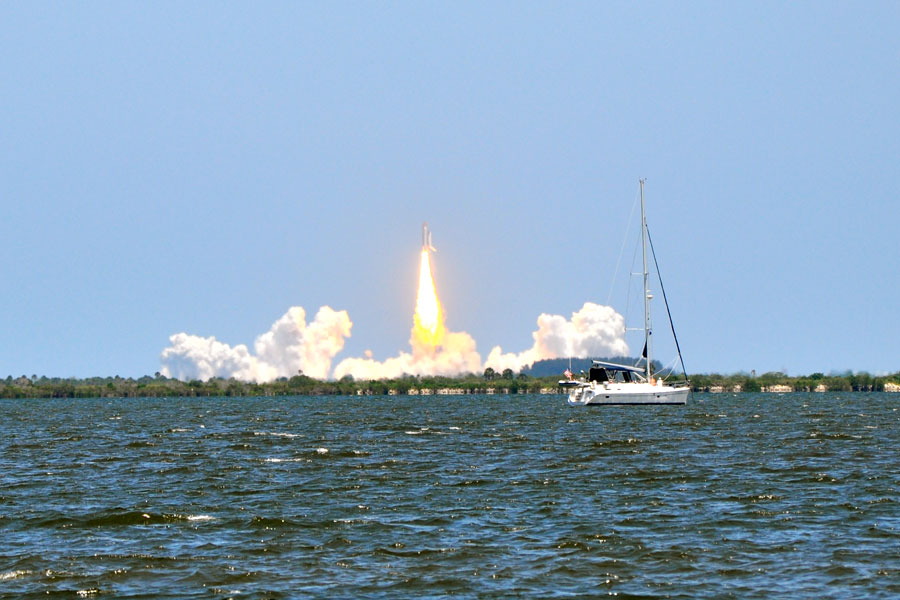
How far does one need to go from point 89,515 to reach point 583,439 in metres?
43.6

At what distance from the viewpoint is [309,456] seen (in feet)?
204

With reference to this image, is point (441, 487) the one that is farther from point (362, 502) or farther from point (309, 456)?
point (309, 456)

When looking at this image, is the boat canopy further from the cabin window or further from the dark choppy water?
the dark choppy water

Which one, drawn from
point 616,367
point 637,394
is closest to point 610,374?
point 616,367

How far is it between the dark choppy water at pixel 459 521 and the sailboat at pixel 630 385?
212 ft

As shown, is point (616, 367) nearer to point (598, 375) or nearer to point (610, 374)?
point (610, 374)

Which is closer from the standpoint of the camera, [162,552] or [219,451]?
[162,552]

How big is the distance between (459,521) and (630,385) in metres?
101

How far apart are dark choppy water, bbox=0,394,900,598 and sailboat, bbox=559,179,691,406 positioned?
6471cm

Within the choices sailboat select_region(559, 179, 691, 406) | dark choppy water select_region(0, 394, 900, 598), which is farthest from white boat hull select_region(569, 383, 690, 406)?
dark choppy water select_region(0, 394, 900, 598)

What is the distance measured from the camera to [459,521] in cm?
3594

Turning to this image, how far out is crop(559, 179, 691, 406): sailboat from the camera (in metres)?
133

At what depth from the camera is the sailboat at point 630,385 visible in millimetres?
133125

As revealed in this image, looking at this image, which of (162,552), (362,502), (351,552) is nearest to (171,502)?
(362,502)
